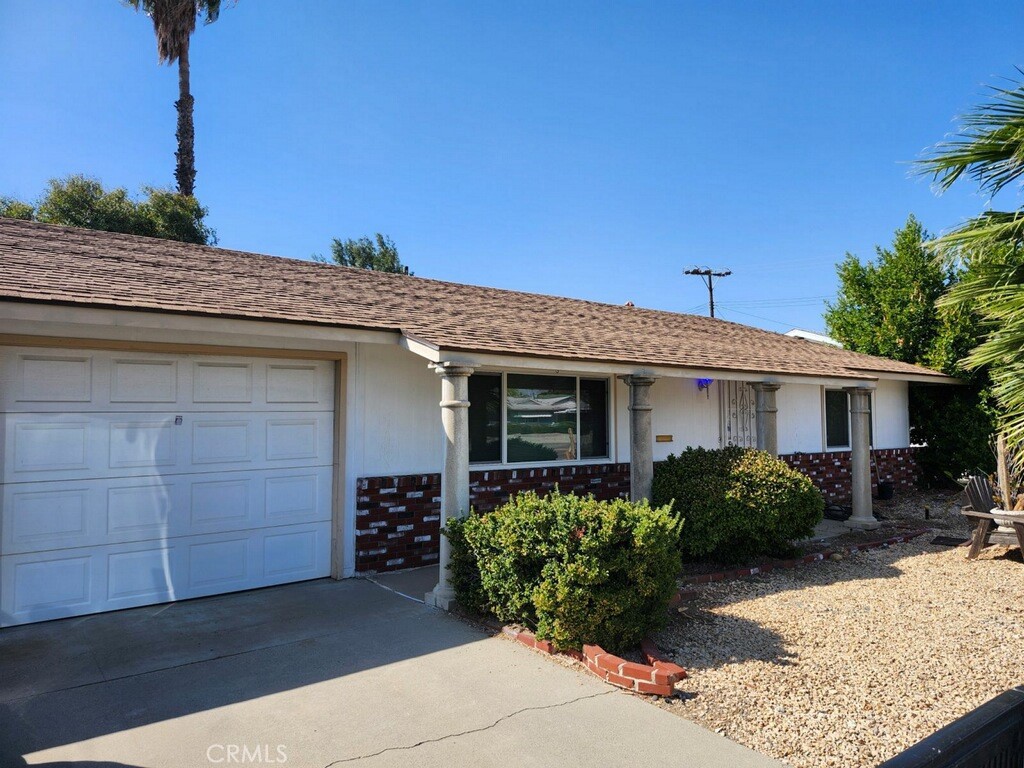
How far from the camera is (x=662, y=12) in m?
9.74

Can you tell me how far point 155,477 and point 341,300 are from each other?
107 inches

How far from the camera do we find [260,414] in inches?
261

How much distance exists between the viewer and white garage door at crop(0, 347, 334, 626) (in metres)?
5.42

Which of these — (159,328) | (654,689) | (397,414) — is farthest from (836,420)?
(159,328)

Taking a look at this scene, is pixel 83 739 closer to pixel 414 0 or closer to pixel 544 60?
pixel 414 0

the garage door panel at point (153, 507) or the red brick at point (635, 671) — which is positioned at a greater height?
the garage door panel at point (153, 507)

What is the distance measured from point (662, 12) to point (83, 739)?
36.0 ft

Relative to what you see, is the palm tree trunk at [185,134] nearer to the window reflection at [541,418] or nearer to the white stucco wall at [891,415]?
the window reflection at [541,418]

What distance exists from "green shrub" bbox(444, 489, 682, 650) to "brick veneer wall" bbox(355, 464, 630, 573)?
5.63 feet

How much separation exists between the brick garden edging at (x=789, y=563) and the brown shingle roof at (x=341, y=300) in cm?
263

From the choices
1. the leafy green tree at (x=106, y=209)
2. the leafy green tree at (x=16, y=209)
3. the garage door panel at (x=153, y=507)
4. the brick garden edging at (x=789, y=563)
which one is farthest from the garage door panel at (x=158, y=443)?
the leafy green tree at (x=16, y=209)

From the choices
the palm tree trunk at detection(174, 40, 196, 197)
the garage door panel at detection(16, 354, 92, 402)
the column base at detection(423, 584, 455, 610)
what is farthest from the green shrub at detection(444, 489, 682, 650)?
the palm tree trunk at detection(174, 40, 196, 197)

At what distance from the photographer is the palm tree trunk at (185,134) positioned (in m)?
21.6

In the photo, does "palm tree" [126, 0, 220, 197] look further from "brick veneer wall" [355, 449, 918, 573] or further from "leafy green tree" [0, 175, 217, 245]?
"brick veneer wall" [355, 449, 918, 573]
